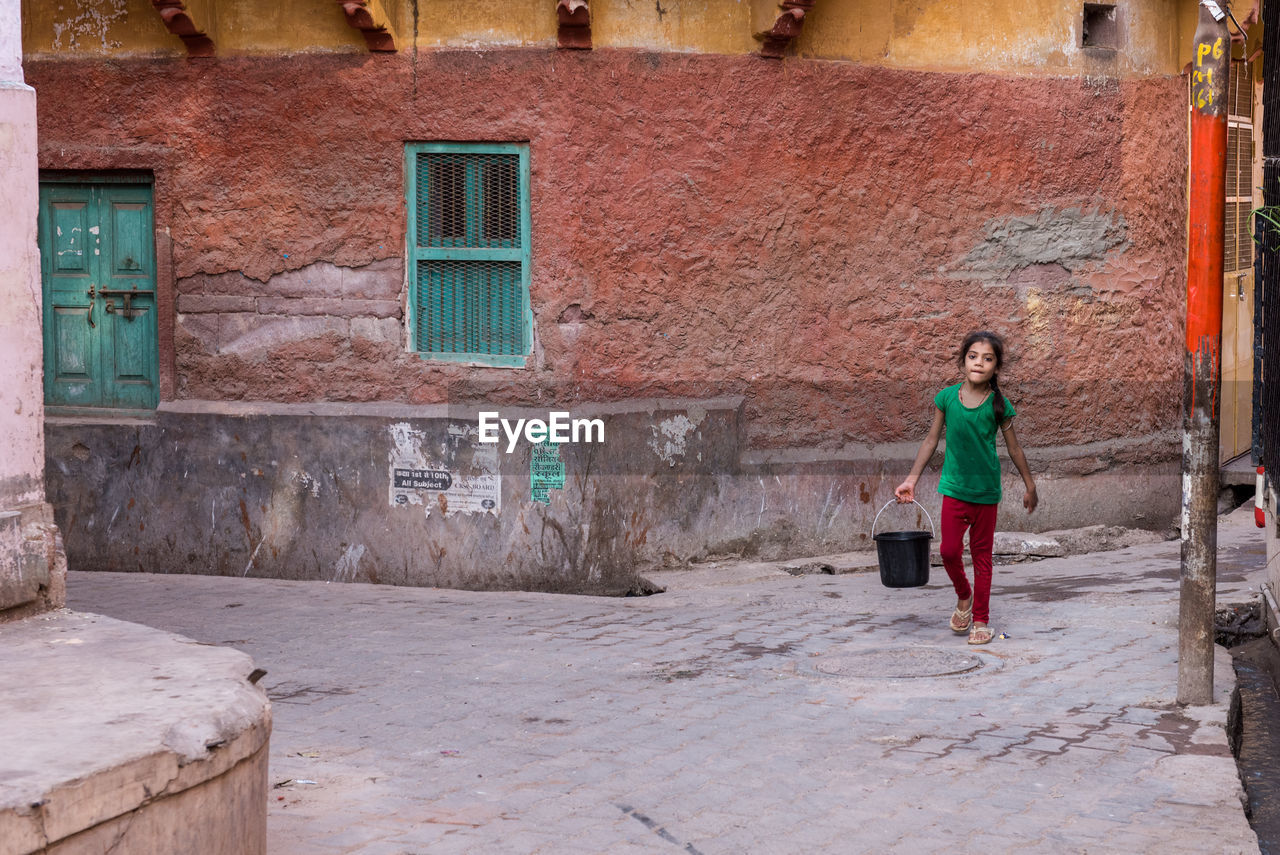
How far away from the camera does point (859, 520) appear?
977 centimetres

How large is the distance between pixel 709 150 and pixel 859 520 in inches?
104

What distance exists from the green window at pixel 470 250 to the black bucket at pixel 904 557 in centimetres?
295

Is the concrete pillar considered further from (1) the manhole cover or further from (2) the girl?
(2) the girl

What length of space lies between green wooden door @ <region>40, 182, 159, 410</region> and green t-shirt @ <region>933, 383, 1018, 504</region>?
5.58 m

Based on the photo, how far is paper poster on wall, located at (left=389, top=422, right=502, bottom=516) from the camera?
29.9 ft

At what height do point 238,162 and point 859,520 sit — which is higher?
point 238,162

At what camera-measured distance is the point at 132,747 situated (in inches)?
133

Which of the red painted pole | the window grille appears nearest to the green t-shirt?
the red painted pole

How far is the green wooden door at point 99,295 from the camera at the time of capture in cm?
994

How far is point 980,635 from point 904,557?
63cm

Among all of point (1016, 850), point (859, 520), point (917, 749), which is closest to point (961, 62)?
point (859, 520)

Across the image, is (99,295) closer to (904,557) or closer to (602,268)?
(602,268)

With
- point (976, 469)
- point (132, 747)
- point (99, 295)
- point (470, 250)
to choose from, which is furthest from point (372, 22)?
point (132, 747)

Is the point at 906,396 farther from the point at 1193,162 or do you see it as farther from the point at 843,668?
the point at 1193,162
